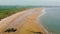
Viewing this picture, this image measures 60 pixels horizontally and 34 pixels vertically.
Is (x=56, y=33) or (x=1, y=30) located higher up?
(x=1, y=30)

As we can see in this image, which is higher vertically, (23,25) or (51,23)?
(51,23)

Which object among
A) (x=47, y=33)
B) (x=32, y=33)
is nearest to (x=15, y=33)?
(x=32, y=33)

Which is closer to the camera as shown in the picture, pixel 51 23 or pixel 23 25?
pixel 23 25

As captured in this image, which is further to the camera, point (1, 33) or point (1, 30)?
point (1, 30)

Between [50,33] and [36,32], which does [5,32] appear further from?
[50,33]

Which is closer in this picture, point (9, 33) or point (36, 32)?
point (9, 33)

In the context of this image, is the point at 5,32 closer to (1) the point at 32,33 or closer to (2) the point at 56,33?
(1) the point at 32,33

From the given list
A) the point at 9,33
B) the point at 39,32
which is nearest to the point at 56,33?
the point at 39,32

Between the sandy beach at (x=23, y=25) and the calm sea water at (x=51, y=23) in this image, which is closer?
the sandy beach at (x=23, y=25)

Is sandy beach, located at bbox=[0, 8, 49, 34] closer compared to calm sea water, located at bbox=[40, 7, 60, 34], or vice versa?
sandy beach, located at bbox=[0, 8, 49, 34]
